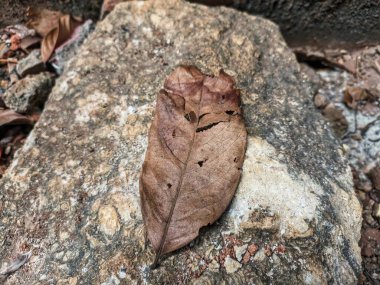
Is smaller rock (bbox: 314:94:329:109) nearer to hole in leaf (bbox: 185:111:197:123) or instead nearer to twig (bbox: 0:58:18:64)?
hole in leaf (bbox: 185:111:197:123)

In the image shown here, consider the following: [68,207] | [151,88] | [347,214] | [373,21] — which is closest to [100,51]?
[151,88]

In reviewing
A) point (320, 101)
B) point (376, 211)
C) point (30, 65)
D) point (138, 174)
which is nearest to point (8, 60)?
point (30, 65)

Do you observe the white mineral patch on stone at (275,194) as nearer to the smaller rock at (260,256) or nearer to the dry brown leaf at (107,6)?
the smaller rock at (260,256)

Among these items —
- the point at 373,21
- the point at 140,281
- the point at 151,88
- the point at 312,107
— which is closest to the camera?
the point at 140,281

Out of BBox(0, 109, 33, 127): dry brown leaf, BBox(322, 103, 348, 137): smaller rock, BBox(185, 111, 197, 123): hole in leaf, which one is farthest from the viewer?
BBox(322, 103, 348, 137): smaller rock

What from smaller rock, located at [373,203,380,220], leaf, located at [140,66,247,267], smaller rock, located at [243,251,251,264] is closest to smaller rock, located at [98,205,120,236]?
leaf, located at [140,66,247,267]

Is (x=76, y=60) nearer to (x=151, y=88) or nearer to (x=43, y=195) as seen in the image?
(x=151, y=88)
